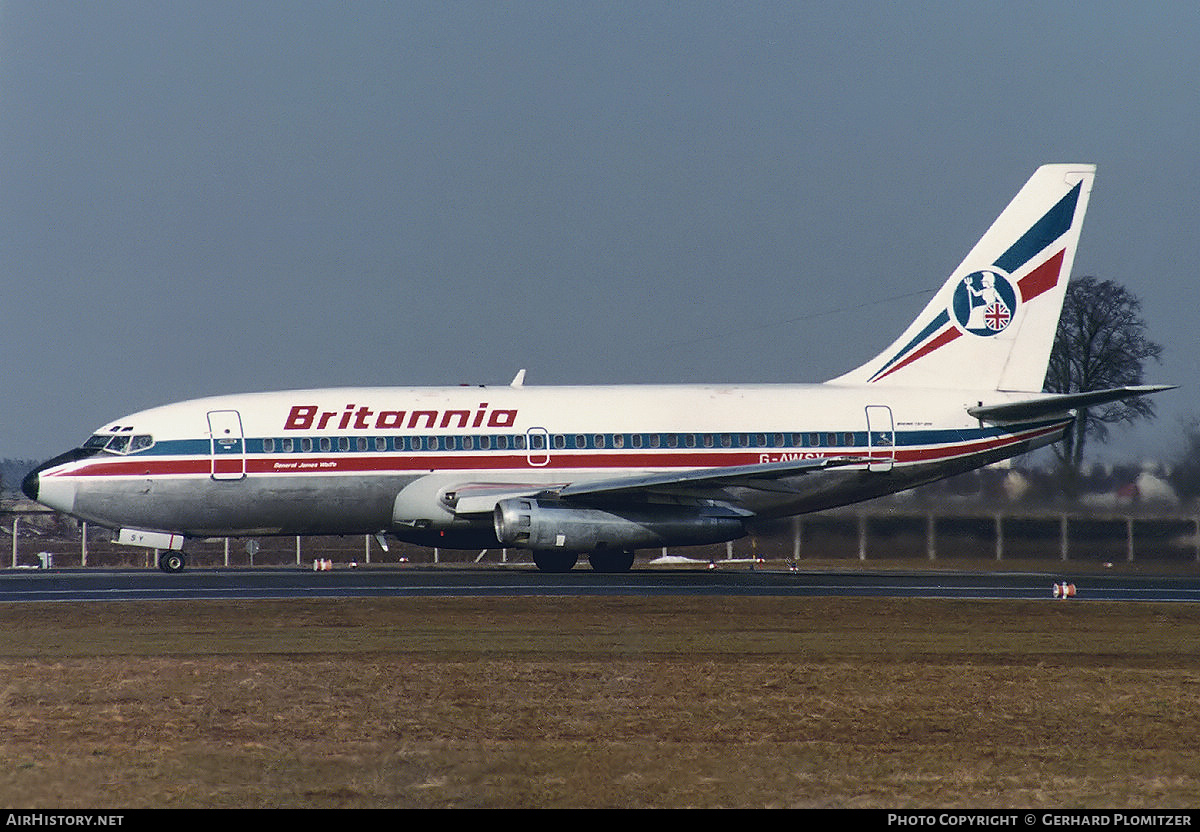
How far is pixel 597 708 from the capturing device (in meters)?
16.8

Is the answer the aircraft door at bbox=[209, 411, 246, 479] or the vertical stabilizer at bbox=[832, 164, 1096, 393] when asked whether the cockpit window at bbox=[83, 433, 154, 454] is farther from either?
the vertical stabilizer at bbox=[832, 164, 1096, 393]

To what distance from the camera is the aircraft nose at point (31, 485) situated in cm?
3525

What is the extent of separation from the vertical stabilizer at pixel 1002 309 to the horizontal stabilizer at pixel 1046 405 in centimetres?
172

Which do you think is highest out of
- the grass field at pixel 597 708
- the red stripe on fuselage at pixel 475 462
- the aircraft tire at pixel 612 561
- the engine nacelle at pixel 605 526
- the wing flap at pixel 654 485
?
the red stripe on fuselage at pixel 475 462

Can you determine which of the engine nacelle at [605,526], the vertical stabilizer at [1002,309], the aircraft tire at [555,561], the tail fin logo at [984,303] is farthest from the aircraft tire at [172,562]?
the tail fin logo at [984,303]

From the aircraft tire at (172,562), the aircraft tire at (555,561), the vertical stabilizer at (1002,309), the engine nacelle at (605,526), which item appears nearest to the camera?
the engine nacelle at (605,526)

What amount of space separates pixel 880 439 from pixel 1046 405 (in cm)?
395

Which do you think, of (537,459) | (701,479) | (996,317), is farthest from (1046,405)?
(537,459)

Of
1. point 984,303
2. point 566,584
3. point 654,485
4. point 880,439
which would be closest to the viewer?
point 566,584

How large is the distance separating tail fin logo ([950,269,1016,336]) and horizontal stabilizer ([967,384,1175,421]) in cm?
258

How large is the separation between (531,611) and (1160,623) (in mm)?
10191

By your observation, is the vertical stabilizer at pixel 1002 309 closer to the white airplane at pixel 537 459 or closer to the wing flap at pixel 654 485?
the white airplane at pixel 537 459

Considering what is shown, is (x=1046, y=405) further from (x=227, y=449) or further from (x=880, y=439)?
(x=227, y=449)
